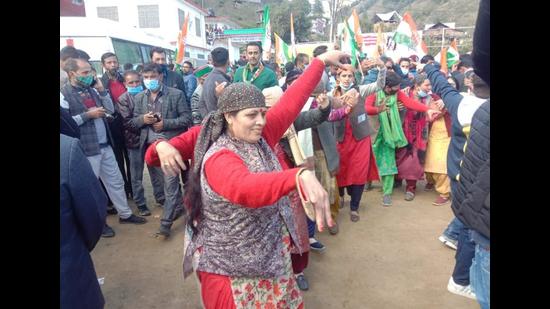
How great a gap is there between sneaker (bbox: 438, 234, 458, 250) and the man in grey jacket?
112 inches

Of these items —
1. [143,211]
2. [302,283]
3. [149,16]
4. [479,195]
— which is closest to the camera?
[479,195]

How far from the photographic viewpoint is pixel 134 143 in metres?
4.63

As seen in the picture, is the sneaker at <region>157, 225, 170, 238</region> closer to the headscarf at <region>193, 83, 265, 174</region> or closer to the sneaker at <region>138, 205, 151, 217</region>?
the sneaker at <region>138, 205, 151, 217</region>

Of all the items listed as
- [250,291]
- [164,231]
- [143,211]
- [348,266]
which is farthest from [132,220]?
[250,291]

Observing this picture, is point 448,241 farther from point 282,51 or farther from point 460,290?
point 282,51

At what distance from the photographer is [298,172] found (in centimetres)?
124

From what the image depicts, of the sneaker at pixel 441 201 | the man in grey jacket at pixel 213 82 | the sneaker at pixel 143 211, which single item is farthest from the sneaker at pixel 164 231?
the sneaker at pixel 441 201

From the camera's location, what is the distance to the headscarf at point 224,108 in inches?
69.4

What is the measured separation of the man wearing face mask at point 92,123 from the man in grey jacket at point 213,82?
3.69ft

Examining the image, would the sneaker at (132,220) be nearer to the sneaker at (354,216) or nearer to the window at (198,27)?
the sneaker at (354,216)

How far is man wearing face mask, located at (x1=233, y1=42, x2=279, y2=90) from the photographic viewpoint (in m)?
4.18

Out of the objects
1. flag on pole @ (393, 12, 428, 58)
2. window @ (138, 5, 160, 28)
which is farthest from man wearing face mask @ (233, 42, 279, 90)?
window @ (138, 5, 160, 28)

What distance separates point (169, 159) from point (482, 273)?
5.60 ft

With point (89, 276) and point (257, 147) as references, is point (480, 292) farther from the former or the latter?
point (89, 276)
